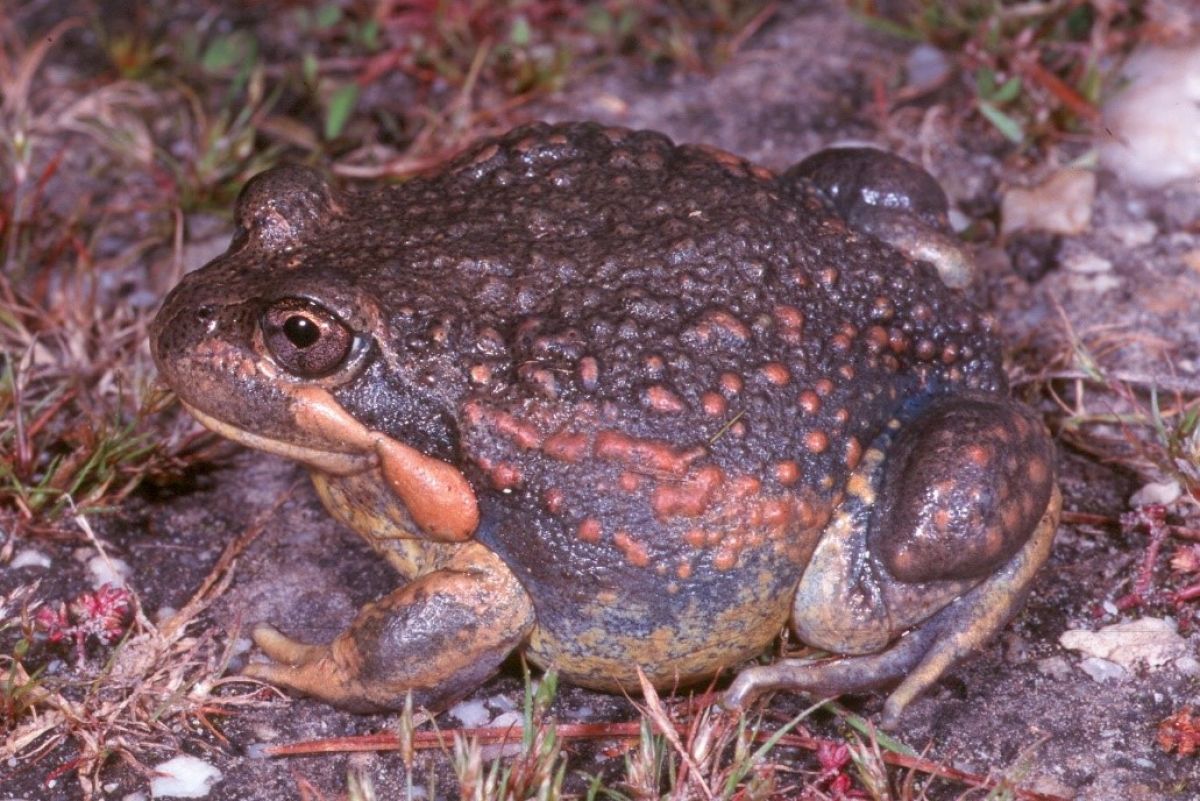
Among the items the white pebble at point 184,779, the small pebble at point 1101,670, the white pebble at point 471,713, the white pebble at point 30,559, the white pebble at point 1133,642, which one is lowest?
the white pebble at point 471,713

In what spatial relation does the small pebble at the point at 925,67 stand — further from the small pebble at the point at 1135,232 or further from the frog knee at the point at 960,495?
the frog knee at the point at 960,495

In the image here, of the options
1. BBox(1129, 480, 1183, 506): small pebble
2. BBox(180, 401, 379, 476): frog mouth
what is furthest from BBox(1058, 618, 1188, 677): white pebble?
BBox(180, 401, 379, 476): frog mouth

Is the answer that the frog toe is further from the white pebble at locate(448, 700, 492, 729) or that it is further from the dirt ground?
the white pebble at locate(448, 700, 492, 729)

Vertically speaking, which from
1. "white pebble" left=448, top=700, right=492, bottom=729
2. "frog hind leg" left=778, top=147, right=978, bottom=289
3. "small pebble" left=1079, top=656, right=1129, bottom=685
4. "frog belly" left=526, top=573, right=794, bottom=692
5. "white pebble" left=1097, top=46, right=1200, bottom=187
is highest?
"frog hind leg" left=778, top=147, right=978, bottom=289

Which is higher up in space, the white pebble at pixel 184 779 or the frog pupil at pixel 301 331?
the frog pupil at pixel 301 331

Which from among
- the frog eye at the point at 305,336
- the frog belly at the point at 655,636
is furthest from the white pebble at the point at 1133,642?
the frog eye at the point at 305,336

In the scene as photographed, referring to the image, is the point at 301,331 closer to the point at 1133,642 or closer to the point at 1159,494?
the point at 1133,642

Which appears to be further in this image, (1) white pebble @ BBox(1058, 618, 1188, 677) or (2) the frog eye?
(1) white pebble @ BBox(1058, 618, 1188, 677)

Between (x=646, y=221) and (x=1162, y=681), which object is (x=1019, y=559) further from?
(x=646, y=221)
